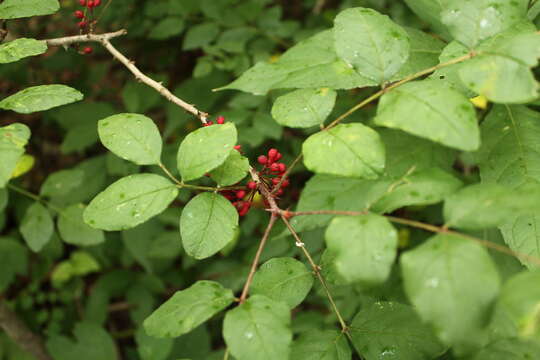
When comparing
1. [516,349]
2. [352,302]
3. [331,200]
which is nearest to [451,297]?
[516,349]

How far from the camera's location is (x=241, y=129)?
230 centimetres

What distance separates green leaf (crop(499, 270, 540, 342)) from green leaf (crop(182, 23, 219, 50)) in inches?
86.2

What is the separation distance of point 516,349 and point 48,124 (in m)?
3.37

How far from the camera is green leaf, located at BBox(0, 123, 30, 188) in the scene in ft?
3.49

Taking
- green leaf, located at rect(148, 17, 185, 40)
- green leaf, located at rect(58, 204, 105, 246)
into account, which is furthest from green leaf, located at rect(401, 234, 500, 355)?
green leaf, located at rect(148, 17, 185, 40)

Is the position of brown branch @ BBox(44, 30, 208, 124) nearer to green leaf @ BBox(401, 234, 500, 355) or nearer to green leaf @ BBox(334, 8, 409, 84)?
green leaf @ BBox(334, 8, 409, 84)

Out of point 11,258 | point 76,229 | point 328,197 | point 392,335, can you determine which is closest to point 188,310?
point 392,335

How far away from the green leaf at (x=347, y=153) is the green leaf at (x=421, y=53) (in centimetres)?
64

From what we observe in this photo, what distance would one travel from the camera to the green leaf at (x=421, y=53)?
5.60 ft

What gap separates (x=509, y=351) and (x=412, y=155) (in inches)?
27.1

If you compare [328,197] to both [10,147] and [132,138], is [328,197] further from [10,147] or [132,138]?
[10,147]

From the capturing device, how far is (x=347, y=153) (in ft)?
3.60

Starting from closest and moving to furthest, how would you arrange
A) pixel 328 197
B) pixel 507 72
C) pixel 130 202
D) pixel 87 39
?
pixel 507 72 → pixel 130 202 → pixel 328 197 → pixel 87 39

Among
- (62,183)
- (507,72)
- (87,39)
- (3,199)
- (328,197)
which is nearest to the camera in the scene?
(507,72)
